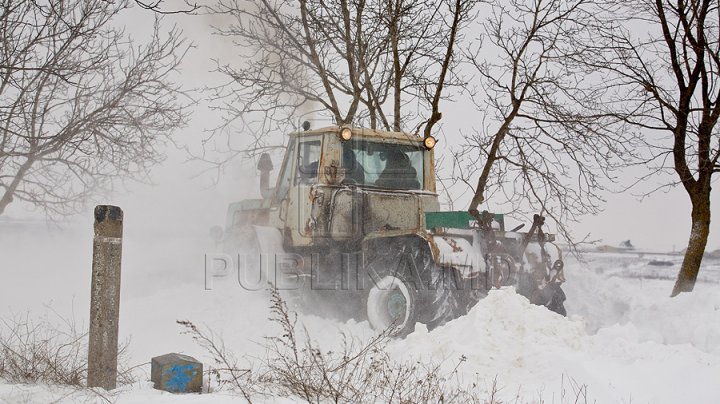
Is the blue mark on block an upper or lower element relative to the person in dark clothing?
lower

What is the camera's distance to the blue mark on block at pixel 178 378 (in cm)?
482

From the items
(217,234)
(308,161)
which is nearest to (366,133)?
(308,161)

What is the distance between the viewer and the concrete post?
15.3 ft

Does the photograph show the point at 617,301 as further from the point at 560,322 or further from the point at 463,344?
the point at 463,344

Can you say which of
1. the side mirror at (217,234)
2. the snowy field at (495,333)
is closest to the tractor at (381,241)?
the snowy field at (495,333)

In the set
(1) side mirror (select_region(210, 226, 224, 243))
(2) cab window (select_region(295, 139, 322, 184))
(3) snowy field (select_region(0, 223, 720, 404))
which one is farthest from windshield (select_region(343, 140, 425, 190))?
(1) side mirror (select_region(210, 226, 224, 243))

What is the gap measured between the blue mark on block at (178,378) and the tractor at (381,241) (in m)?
2.98

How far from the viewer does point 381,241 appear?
805cm

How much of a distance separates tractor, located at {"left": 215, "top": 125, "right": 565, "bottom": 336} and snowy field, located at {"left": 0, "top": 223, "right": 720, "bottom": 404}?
45cm

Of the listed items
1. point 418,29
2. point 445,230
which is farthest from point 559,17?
point 445,230

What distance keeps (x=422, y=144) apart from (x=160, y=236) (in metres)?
7.14

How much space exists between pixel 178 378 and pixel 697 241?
26.0 feet

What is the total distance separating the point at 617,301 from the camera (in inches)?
364

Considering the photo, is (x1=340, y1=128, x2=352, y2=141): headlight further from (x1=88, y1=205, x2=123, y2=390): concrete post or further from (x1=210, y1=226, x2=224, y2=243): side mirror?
(x1=88, y1=205, x2=123, y2=390): concrete post
